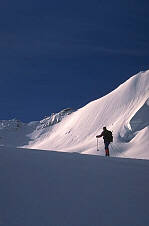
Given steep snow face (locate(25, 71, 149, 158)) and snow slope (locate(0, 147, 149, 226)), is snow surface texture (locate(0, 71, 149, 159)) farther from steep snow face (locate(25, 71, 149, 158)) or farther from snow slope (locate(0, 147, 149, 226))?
snow slope (locate(0, 147, 149, 226))

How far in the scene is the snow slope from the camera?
4.97 meters

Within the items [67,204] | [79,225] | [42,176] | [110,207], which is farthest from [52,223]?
[42,176]

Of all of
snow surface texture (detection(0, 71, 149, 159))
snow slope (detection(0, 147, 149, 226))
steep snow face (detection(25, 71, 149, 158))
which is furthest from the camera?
steep snow face (detection(25, 71, 149, 158))

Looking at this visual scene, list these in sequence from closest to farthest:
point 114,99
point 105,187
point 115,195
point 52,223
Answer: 1. point 52,223
2. point 115,195
3. point 105,187
4. point 114,99

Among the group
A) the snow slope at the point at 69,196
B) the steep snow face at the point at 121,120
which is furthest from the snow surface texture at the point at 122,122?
the snow slope at the point at 69,196

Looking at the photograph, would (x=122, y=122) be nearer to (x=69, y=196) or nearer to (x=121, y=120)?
(x=121, y=120)

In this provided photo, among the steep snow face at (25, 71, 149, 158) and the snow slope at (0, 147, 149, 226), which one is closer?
the snow slope at (0, 147, 149, 226)

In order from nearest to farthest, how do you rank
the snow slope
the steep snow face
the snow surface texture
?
1. the snow slope
2. the snow surface texture
3. the steep snow face

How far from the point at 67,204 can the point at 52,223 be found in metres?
0.80

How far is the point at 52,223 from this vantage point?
15.6ft

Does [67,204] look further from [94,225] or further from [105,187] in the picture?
[105,187]

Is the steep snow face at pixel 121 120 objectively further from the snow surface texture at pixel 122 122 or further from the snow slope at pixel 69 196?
the snow slope at pixel 69 196

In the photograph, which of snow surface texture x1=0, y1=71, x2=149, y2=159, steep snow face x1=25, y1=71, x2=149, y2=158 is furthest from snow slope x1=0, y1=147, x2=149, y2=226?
steep snow face x1=25, y1=71, x2=149, y2=158

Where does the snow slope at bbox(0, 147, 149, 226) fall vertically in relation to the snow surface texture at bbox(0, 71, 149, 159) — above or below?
below
